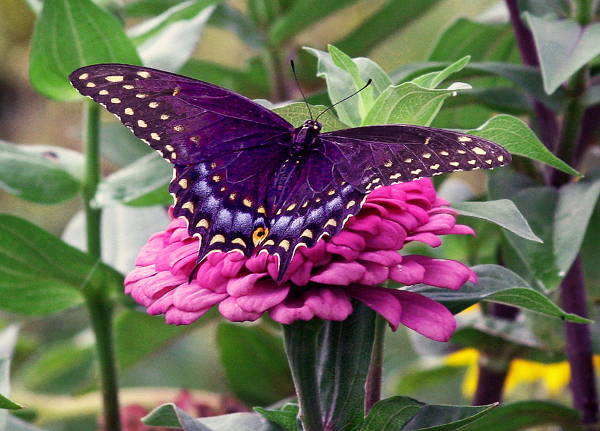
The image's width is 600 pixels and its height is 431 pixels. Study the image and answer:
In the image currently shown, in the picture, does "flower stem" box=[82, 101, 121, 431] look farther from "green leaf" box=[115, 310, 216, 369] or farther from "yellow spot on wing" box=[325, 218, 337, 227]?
"yellow spot on wing" box=[325, 218, 337, 227]

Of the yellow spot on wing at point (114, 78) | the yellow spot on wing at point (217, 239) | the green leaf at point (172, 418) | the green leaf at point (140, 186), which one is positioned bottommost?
the green leaf at point (172, 418)

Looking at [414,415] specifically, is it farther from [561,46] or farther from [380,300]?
[561,46]

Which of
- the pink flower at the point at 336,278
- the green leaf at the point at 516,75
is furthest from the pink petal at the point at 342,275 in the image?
the green leaf at the point at 516,75

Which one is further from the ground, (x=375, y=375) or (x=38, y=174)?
(x=38, y=174)

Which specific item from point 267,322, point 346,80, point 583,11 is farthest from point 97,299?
point 583,11

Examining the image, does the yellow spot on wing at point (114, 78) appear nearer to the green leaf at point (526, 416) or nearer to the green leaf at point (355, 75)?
the green leaf at point (355, 75)

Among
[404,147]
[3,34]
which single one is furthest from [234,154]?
[3,34]
